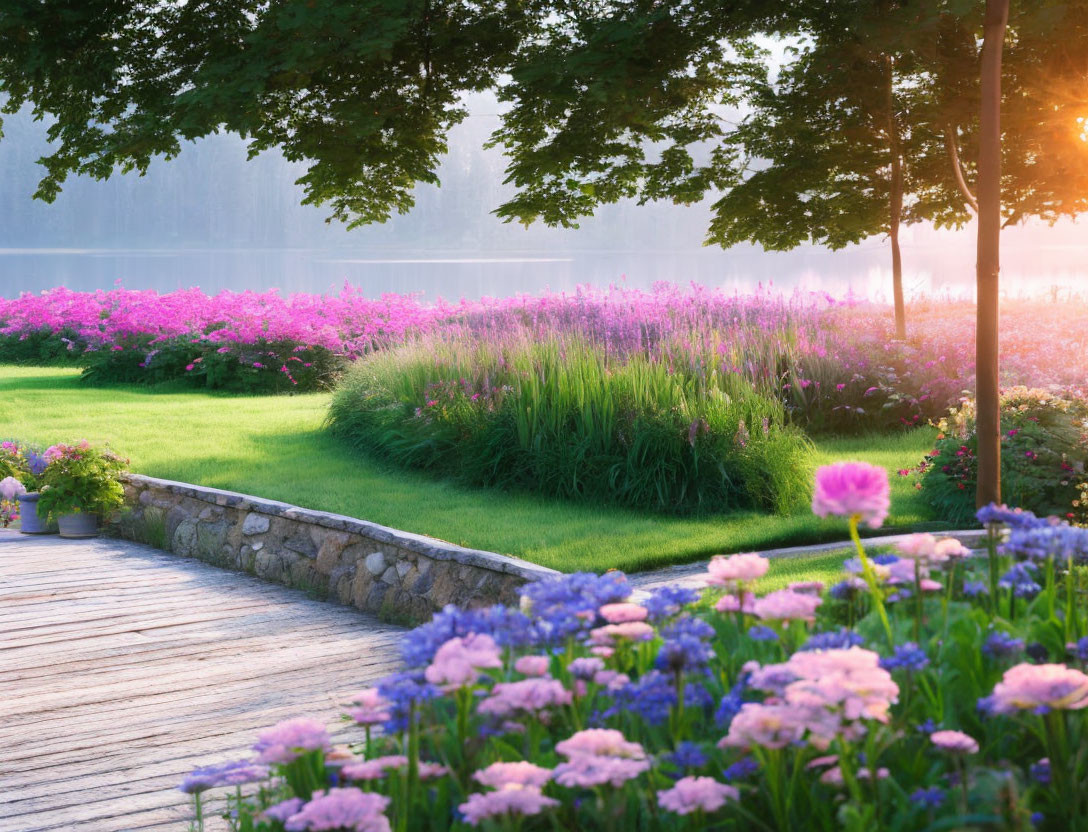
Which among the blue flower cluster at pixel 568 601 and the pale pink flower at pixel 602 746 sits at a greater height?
the blue flower cluster at pixel 568 601

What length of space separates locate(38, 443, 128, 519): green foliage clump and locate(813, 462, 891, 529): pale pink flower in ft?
24.0

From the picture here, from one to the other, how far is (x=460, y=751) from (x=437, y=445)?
6.86 m

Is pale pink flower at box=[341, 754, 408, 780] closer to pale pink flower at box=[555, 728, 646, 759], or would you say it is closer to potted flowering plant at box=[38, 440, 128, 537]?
pale pink flower at box=[555, 728, 646, 759]

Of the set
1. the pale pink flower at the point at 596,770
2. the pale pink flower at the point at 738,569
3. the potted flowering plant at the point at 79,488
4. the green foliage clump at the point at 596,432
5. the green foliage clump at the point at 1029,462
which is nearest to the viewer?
the pale pink flower at the point at 596,770

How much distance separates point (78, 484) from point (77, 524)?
0.37 m

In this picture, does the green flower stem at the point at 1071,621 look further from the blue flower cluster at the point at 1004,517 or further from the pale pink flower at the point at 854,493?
the pale pink flower at the point at 854,493

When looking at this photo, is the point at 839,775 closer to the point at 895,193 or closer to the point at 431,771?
the point at 431,771

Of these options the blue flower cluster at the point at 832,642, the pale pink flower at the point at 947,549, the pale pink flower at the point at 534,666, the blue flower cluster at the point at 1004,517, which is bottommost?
the pale pink flower at the point at 534,666

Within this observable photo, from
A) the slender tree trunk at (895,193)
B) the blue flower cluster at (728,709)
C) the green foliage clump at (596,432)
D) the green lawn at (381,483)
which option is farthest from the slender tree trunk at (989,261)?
the slender tree trunk at (895,193)

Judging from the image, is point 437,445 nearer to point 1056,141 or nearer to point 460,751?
point 460,751

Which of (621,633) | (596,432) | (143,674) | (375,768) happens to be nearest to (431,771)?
(375,768)

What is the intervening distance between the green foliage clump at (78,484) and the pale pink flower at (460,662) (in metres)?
6.98

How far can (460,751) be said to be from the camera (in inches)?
79.7

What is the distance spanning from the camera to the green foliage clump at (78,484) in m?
8.13
